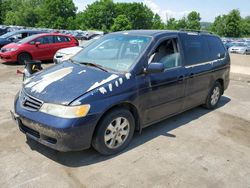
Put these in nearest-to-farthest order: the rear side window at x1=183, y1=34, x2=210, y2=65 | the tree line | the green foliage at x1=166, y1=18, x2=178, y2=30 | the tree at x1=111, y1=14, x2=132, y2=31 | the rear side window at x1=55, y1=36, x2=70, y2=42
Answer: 1. the rear side window at x1=183, y1=34, x2=210, y2=65
2. the rear side window at x1=55, y1=36, x2=70, y2=42
3. the tree line
4. the tree at x1=111, y1=14, x2=132, y2=31
5. the green foliage at x1=166, y1=18, x2=178, y2=30

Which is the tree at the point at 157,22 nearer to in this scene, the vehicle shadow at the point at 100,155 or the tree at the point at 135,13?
the tree at the point at 135,13

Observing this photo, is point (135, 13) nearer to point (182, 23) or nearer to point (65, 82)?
point (182, 23)

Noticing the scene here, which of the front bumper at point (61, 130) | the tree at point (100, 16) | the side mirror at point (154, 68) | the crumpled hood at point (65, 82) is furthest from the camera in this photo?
the tree at point (100, 16)

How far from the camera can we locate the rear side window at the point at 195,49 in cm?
497

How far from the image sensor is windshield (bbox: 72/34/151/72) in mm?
4117

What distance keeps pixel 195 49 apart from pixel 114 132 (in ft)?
8.30

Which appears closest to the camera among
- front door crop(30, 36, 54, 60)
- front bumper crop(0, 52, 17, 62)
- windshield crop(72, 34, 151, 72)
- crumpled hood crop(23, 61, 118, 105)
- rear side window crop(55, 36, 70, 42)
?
crumpled hood crop(23, 61, 118, 105)

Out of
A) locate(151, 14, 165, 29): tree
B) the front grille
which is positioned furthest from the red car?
locate(151, 14, 165, 29): tree

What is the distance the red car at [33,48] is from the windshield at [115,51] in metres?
7.95

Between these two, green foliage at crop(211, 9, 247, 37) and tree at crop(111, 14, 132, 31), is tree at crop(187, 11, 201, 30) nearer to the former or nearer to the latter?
green foliage at crop(211, 9, 247, 37)

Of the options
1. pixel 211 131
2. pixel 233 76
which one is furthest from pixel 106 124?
pixel 233 76

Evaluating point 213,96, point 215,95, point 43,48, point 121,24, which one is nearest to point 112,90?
point 213,96

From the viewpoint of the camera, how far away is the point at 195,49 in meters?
5.23

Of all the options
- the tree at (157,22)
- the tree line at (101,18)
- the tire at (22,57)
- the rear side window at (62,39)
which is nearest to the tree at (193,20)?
the tree line at (101,18)
